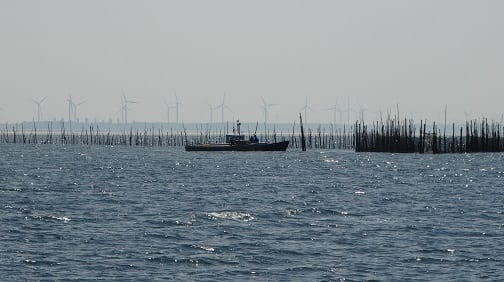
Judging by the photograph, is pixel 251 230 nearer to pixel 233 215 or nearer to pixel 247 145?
pixel 233 215

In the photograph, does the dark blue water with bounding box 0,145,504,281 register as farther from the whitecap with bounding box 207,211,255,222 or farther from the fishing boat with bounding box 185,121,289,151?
the fishing boat with bounding box 185,121,289,151

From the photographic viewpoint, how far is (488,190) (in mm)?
70062

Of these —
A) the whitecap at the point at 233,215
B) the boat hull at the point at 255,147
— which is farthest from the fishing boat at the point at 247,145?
the whitecap at the point at 233,215

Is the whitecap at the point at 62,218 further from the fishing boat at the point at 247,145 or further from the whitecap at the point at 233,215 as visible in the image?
the fishing boat at the point at 247,145

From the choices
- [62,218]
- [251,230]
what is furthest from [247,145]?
[251,230]

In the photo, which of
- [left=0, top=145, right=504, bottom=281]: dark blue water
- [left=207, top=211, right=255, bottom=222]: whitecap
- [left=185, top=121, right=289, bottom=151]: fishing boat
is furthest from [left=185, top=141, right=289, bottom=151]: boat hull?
[left=207, top=211, right=255, bottom=222]: whitecap

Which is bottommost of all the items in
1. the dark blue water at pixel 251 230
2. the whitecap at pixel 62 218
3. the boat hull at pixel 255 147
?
the dark blue water at pixel 251 230

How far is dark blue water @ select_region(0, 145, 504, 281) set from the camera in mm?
32750

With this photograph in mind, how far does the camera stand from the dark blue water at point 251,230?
107 feet

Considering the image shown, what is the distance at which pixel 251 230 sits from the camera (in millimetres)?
43031

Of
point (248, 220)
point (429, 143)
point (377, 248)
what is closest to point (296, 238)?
point (377, 248)

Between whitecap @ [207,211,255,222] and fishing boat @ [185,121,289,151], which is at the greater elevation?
fishing boat @ [185,121,289,151]

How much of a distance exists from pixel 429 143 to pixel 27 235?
397ft

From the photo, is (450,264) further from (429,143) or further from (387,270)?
(429,143)
